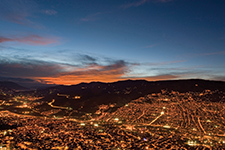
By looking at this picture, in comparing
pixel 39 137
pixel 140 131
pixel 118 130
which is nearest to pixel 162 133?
pixel 140 131

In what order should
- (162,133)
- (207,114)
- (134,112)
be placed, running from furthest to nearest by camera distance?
(134,112)
(207,114)
(162,133)

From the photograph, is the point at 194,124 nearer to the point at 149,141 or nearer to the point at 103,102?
the point at 149,141

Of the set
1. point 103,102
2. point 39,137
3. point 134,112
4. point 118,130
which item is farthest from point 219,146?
point 103,102

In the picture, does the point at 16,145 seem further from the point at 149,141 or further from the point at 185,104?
the point at 185,104

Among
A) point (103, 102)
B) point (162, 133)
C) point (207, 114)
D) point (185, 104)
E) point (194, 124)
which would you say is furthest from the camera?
point (103, 102)

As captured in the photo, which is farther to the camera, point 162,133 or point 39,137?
point 162,133

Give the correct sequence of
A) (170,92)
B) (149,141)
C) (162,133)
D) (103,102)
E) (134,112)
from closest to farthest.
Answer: (149,141), (162,133), (134,112), (103,102), (170,92)

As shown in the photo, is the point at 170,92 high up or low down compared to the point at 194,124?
up

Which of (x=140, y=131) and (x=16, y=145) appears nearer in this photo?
(x=16, y=145)

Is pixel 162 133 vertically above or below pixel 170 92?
below
